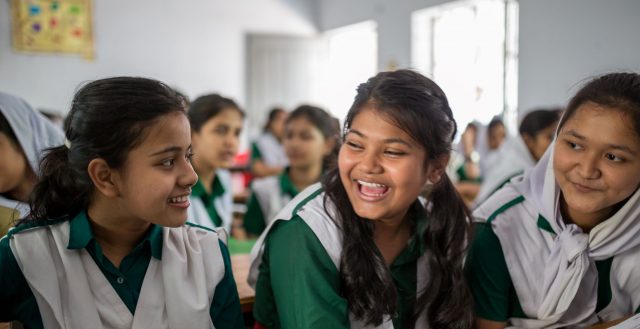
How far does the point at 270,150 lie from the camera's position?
6305 millimetres

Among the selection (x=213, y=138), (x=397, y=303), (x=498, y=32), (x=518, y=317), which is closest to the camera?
(x=397, y=303)

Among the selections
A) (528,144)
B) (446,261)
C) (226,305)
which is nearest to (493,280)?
(446,261)

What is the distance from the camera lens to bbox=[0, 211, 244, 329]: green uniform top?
46.0 inches

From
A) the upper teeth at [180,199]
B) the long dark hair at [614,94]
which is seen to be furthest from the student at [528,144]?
the upper teeth at [180,199]

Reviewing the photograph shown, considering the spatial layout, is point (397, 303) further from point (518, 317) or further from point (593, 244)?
point (593, 244)

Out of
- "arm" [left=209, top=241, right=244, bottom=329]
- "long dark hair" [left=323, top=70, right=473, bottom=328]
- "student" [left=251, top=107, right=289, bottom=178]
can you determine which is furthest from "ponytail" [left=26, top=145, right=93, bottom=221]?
"student" [left=251, top=107, right=289, bottom=178]

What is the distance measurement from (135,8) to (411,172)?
7.70 metres

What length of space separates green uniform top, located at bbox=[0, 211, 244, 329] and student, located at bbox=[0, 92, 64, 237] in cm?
→ 46

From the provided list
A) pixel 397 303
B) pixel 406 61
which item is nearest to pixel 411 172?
pixel 397 303

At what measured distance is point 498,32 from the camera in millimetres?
6383

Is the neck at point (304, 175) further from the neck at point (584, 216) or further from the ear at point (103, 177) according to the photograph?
the ear at point (103, 177)

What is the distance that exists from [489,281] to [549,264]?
16 cm

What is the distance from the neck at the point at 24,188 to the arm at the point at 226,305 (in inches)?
27.8

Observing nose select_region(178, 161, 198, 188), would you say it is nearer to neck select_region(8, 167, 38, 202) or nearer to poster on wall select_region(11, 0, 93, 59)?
neck select_region(8, 167, 38, 202)
